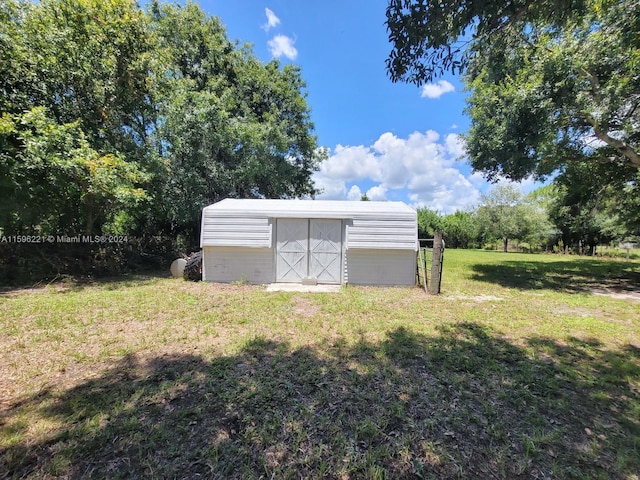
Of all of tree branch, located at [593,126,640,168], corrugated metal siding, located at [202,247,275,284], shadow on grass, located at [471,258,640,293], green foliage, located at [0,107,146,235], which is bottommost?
shadow on grass, located at [471,258,640,293]

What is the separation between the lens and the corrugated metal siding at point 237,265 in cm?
862

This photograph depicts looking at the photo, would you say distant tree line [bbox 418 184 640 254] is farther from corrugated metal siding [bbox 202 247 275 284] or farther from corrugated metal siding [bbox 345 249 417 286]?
corrugated metal siding [bbox 202 247 275 284]

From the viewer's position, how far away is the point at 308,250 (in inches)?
341

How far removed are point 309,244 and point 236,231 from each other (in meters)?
2.22

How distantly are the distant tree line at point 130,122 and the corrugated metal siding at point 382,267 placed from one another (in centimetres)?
648

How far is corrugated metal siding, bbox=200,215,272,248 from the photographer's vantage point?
8336 mm

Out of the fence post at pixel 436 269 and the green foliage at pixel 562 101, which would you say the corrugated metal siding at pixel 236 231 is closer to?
the fence post at pixel 436 269

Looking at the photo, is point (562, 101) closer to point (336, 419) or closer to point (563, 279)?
point (563, 279)

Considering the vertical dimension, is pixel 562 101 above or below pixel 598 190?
above

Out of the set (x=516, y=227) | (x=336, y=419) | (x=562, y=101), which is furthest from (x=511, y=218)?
(x=336, y=419)

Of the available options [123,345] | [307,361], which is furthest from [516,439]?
[123,345]

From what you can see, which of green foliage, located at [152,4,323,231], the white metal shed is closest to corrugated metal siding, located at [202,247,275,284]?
the white metal shed

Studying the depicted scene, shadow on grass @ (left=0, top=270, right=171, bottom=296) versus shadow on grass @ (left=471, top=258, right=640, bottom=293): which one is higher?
shadow on grass @ (left=471, top=258, right=640, bottom=293)

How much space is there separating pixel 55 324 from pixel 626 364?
8.51 meters
